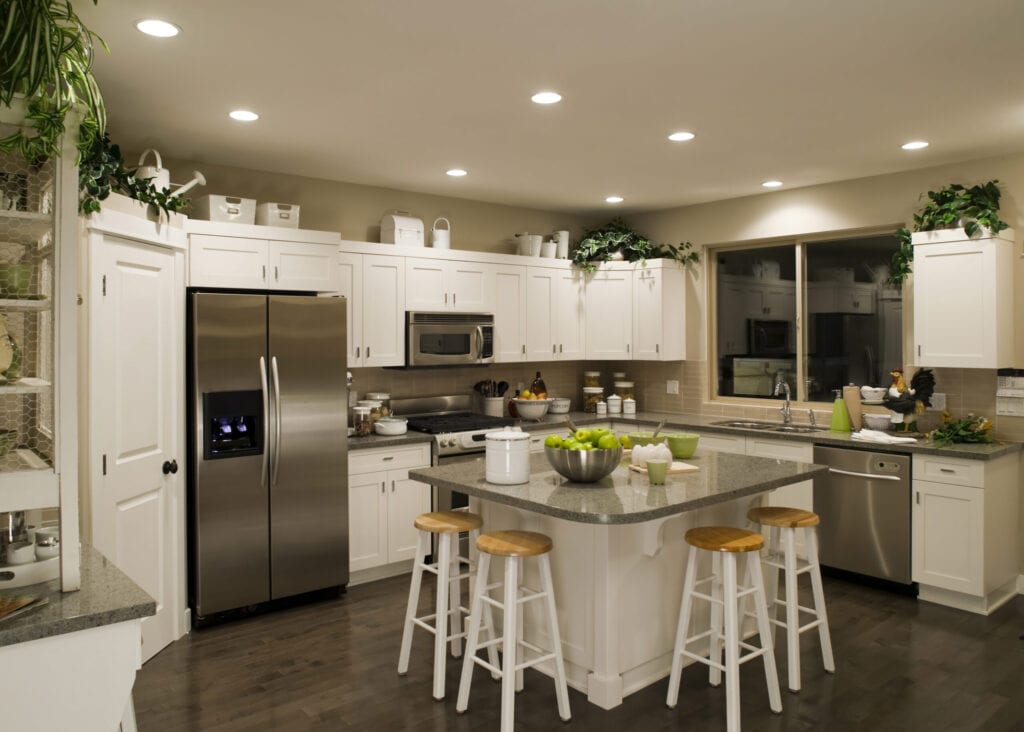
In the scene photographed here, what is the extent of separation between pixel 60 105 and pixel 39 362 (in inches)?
26.9

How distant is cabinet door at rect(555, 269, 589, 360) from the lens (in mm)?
6234

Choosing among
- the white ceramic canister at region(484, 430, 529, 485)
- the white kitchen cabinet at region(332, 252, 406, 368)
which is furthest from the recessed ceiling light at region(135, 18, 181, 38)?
the white kitchen cabinet at region(332, 252, 406, 368)

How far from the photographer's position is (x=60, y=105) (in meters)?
1.92

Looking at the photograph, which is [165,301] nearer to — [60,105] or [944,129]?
[60,105]

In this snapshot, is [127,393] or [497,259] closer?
[127,393]

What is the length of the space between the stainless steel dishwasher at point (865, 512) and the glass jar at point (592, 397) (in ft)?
6.62

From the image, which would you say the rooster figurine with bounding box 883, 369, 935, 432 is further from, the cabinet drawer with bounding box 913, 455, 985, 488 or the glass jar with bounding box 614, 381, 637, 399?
the glass jar with bounding box 614, 381, 637, 399

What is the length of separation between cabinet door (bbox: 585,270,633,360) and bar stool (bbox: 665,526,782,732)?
10.5 ft

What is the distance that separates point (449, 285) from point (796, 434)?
2549 mm

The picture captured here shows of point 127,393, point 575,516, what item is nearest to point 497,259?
point 127,393

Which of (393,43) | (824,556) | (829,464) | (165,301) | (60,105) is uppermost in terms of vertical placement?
(393,43)

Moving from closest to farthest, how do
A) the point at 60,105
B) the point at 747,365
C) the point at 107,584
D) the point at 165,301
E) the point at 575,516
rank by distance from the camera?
the point at 60,105
the point at 107,584
the point at 575,516
the point at 165,301
the point at 747,365

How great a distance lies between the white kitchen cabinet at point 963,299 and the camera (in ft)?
14.5

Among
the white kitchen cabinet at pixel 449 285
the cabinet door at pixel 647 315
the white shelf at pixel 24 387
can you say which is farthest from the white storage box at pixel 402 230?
the white shelf at pixel 24 387
